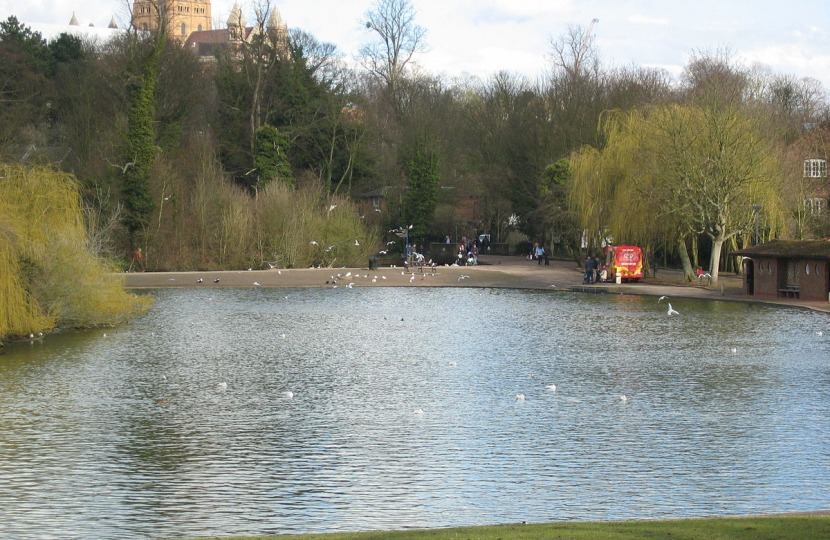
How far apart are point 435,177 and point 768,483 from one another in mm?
65675

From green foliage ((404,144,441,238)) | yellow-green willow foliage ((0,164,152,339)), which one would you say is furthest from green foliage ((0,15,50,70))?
yellow-green willow foliage ((0,164,152,339))

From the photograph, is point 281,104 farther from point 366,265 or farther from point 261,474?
point 261,474

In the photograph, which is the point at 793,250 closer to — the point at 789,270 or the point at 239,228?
the point at 789,270

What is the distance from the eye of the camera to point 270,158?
7050 centimetres

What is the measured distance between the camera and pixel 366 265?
68875 millimetres

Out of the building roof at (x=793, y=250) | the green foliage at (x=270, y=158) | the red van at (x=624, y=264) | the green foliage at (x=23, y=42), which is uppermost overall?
the green foliage at (x=23, y=42)

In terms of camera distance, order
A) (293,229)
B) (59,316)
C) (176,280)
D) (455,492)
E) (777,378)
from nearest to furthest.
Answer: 1. (455,492)
2. (777,378)
3. (59,316)
4. (176,280)
5. (293,229)

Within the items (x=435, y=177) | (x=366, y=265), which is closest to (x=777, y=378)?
(x=366, y=265)

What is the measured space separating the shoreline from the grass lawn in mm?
33940

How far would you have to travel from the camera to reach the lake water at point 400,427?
1262 centimetres

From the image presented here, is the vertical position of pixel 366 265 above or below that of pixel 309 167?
below

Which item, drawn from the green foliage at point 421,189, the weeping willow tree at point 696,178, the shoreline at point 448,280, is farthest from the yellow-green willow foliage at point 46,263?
the green foliage at point 421,189

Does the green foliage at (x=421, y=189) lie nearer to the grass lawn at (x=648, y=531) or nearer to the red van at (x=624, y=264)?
the red van at (x=624, y=264)

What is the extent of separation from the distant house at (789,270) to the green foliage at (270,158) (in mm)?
36574
